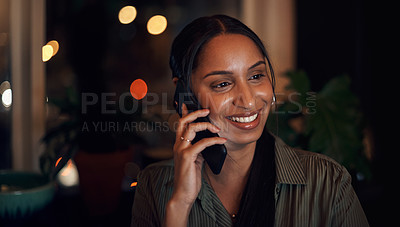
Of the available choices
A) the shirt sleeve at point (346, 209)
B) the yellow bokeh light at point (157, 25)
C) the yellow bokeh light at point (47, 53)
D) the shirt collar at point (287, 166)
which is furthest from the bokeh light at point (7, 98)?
the shirt sleeve at point (346, 209)

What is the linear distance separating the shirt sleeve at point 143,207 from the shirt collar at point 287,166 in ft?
1.17

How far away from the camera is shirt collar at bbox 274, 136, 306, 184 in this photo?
93 centimetres

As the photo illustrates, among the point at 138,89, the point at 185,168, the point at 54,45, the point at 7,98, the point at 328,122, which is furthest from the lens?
the point at 138,89

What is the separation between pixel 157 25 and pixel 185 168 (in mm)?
1086

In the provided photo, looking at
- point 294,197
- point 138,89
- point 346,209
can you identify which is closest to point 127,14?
point 138,89

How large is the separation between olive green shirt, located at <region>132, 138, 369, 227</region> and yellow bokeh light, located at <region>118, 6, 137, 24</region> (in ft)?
3.04

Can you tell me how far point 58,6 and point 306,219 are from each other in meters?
1.31

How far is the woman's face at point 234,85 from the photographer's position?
2.81ft

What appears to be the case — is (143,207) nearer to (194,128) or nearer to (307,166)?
(194,128)

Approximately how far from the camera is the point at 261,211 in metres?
0.92

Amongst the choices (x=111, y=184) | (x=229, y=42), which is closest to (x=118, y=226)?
(x=111, y=184)

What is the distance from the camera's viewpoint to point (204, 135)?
0.89 m

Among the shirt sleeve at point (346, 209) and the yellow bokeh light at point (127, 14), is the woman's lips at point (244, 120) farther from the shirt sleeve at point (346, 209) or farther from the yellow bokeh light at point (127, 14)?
the yellow bokeh light at point (127, 14)

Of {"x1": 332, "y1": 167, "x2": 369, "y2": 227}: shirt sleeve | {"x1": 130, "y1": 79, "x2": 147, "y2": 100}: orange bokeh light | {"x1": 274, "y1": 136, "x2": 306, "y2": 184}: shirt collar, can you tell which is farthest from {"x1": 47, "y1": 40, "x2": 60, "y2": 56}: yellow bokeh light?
{"x1": 332, "y1": 167, "x2": 369, "y2": 227}: shirt sleeve
